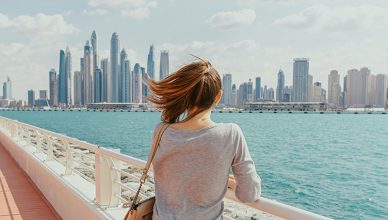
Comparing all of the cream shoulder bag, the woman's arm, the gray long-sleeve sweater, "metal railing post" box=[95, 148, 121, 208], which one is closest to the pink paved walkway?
"metal railing post" box=[95, 148, 121, 208]

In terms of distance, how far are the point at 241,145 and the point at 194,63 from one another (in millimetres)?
339

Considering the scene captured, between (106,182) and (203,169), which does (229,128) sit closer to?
(203,169)

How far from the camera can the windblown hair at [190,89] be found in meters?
1.32

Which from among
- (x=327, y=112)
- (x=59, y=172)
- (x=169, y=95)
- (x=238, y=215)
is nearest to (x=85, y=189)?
(x=59, y=172)

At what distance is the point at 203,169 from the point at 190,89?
28cm

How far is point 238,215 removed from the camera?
8109 mm

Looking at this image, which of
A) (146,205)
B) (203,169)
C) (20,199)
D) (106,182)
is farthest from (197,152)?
(20,199)

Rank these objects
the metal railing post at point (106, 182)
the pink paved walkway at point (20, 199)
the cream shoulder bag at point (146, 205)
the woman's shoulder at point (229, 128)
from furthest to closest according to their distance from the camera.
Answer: the pink paved walkway at point (20, 199)
the metal railing post at point (106, 182)
the cream shoulder bag at point (146, 205)
the woman's shoulder at point (229, 128)

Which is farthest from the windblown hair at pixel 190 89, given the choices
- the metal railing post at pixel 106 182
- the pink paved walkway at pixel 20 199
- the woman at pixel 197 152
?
the pink paved walkway at pixel 20 199

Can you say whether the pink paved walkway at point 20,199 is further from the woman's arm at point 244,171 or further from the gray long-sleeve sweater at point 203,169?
the woman's arm at point 244,171

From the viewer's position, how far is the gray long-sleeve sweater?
1.27 m

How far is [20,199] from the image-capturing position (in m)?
5.07

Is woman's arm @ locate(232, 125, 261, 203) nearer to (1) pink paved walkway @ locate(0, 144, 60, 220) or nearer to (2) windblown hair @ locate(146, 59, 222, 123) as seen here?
(2) windblown hair @ locate(146, 59, 222, 123)

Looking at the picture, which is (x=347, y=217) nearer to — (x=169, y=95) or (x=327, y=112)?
(x=169, y=95)
